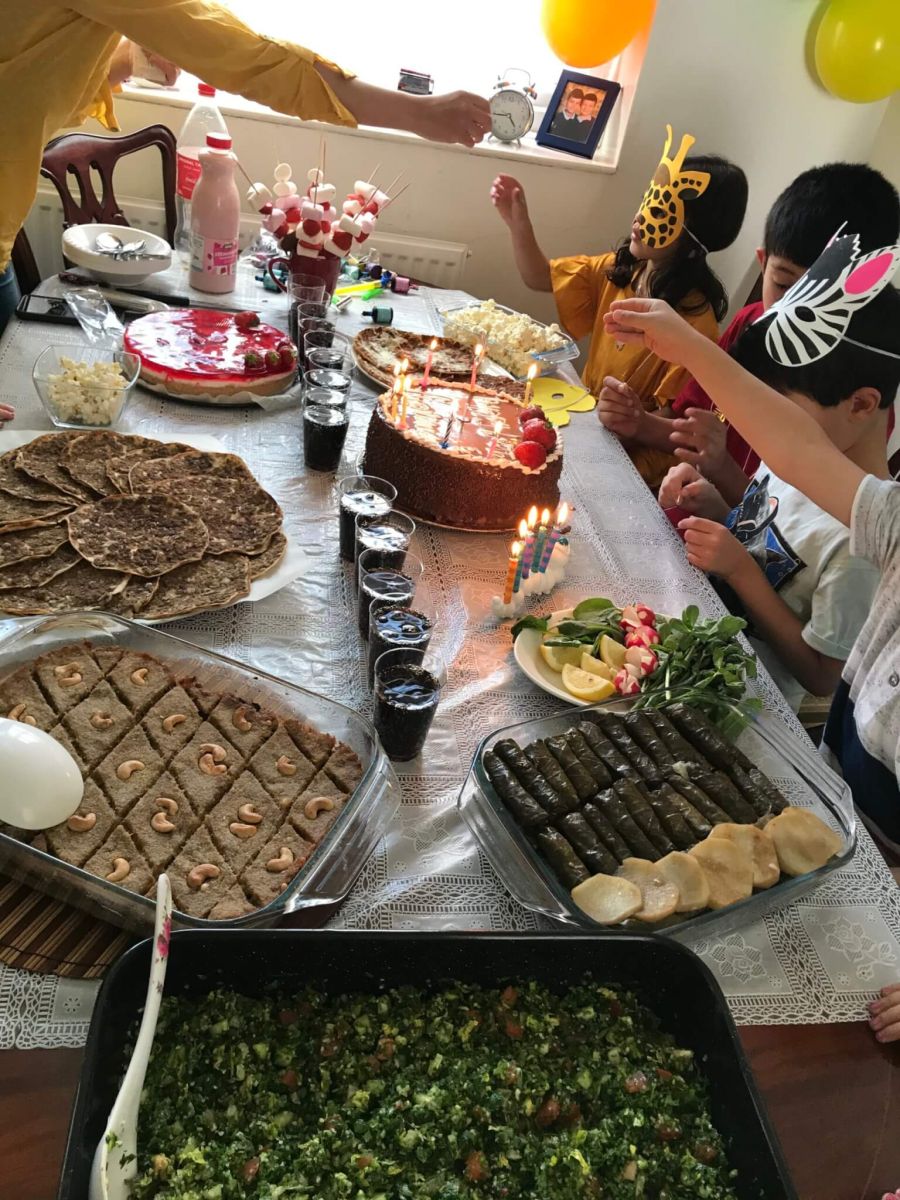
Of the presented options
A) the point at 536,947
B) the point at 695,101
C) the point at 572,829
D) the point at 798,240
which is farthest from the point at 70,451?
the point at 695,101

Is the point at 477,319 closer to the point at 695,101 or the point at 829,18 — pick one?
the point at 695,101

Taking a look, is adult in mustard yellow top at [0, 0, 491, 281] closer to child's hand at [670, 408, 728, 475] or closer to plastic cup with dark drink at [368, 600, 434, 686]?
child's hand at [670, 408, 728, 475]

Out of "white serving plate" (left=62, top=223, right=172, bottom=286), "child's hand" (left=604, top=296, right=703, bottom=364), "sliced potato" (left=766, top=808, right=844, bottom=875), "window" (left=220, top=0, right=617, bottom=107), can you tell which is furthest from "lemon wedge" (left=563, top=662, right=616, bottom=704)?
"window" (left=220, top=0, right=617, bottom=107)

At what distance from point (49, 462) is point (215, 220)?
1.34 metres

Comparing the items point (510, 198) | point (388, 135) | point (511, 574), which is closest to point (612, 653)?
point (511, 574)

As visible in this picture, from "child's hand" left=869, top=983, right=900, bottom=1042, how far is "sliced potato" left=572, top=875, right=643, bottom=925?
367mm

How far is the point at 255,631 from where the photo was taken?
1.67 m

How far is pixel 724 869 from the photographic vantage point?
1263 mm

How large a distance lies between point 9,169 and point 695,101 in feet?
10.5

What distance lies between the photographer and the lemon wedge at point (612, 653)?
1.69m

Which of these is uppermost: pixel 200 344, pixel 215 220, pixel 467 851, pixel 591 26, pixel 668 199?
pixel 591 26

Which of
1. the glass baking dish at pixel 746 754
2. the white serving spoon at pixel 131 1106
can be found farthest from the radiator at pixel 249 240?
the white serving spoon at pixel 131 1106

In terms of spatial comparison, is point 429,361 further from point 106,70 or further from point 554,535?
point 106,70

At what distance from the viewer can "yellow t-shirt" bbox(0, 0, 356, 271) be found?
6.75 ft
